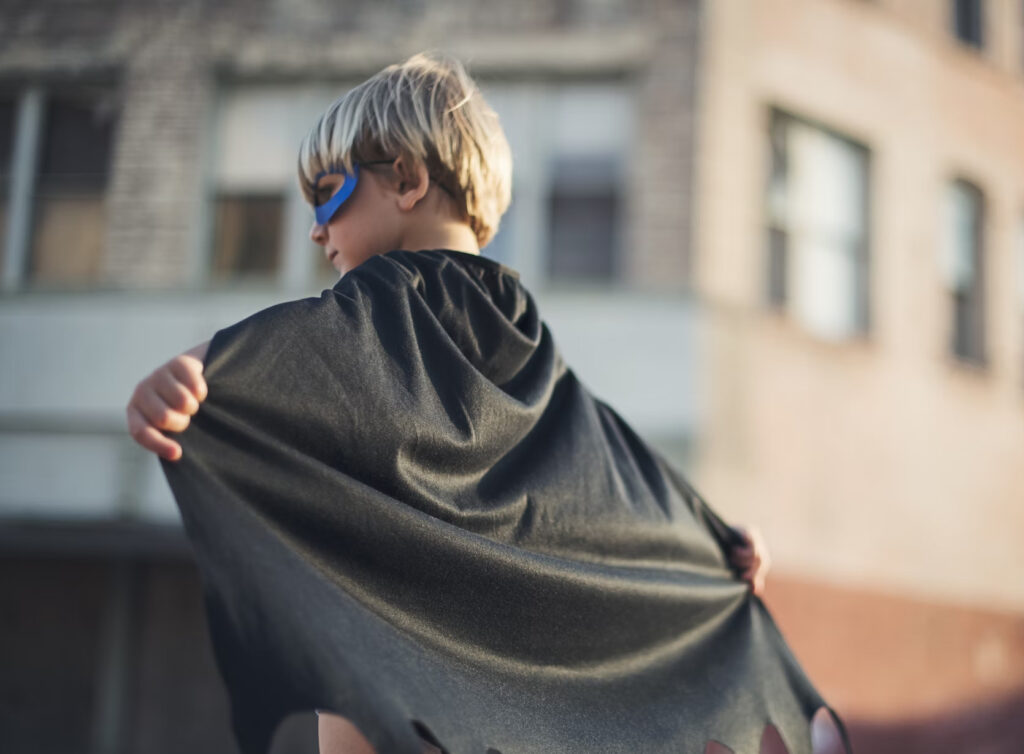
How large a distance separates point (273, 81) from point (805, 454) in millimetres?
5778

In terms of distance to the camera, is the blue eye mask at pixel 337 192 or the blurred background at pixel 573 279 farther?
the blurred background at pixel 573 279

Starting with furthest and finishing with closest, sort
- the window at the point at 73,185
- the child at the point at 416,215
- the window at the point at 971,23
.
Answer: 1. the window at the point at 971,23
2. the window at the point at 73,185
3. the child at the point at 416,215

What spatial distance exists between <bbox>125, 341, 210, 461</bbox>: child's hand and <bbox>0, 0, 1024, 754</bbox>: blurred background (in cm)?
812

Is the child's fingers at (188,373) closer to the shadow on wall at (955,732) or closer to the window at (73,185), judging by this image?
the shadow on wall at (955,732)

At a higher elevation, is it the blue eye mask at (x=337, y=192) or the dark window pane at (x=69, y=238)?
the dark window pane at (x=69, y=238)

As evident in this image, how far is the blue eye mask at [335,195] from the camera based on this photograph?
221 centimetres

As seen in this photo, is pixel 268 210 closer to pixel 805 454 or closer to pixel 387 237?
pixel 805 454

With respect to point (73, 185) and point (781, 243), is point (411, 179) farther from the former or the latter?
point (73, 185)

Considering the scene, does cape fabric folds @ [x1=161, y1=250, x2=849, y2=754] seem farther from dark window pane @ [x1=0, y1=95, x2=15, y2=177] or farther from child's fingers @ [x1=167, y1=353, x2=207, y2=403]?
dark window pane @ [x1=0, y1=95, x2=15, y2=177]

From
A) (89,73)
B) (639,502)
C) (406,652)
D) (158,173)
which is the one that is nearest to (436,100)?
(639,502)

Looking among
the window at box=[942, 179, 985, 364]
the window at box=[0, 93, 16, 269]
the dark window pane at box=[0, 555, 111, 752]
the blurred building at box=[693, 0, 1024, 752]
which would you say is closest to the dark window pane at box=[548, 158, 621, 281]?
the blurred building at box=[693, 0, 1024, 752]

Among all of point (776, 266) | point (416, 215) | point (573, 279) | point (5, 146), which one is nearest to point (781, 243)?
point (776, 266)

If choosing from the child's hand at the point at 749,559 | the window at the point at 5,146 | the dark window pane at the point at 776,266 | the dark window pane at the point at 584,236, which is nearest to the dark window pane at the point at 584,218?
the dark window pane at the point at 584,236

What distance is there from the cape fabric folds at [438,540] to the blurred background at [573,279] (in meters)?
7.41
